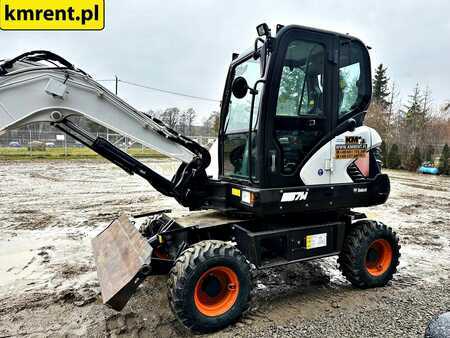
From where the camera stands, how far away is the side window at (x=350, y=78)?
360 centimetres

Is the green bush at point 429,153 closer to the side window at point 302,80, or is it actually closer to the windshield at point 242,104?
the side window at point 302,80

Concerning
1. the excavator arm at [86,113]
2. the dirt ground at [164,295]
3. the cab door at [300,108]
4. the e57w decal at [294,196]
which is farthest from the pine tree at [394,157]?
the excavator arm at [86,113]

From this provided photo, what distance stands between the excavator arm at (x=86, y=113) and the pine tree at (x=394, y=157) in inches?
814

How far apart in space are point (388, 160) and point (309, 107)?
20.6m

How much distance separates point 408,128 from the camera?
75.7 feet

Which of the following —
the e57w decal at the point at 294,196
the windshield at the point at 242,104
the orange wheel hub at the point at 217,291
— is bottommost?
the orange wheel hub at the point at 217,291

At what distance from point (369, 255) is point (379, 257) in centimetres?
18

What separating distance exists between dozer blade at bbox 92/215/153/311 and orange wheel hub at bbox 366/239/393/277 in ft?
8.84

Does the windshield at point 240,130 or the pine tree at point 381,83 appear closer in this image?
the windshield at point 240,130

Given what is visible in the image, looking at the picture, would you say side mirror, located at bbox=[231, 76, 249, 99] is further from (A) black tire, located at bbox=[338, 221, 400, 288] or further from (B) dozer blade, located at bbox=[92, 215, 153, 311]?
(A) black tire, located at bbox=[338, 221, 400, 288]

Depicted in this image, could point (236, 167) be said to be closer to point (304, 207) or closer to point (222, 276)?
point (304, 207)

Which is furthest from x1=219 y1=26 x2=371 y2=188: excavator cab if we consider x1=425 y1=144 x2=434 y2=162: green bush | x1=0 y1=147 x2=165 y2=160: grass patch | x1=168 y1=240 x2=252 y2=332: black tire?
x1=425 y1=144 x2=434 y2=162: green bush

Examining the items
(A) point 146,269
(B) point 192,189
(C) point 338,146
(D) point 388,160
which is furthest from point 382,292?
(D) point 388,160

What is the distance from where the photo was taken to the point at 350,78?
3693 mm
